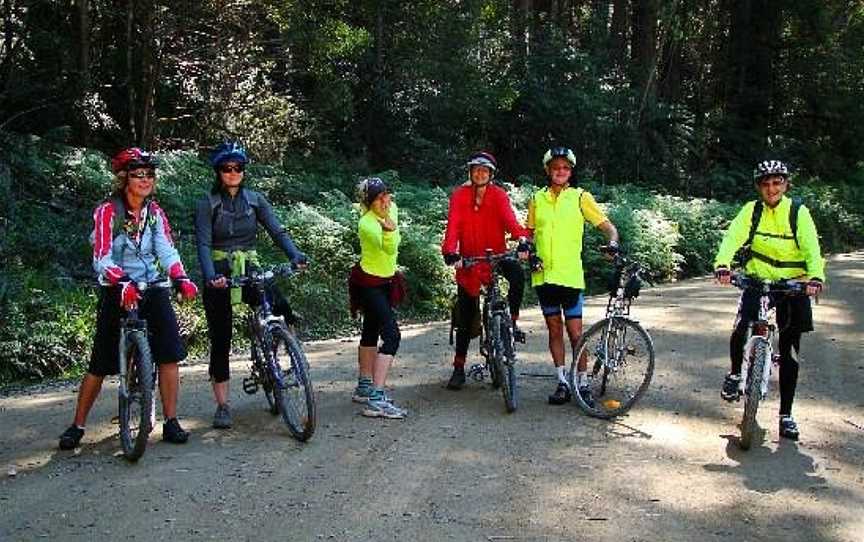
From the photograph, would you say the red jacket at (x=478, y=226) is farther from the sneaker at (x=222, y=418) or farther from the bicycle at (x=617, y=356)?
the sneaker at (x=222, y=418)

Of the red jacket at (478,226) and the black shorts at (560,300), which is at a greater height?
the red jacket at (478,226)

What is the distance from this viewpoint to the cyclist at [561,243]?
25.2ft

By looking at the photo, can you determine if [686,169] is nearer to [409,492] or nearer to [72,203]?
[72,203]

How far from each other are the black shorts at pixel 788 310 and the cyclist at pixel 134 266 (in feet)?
13.1

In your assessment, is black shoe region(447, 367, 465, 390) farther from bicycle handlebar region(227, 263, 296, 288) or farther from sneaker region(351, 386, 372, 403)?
bicycle handlebar region(227, 263, 296, 288)

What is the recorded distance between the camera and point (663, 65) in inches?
1388

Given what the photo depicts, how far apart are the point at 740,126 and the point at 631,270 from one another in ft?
90.5

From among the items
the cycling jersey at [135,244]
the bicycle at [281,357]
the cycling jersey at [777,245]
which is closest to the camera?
the cycling jersey at [135,244]

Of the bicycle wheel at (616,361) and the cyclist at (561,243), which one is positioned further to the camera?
the cyclist at (561,243)

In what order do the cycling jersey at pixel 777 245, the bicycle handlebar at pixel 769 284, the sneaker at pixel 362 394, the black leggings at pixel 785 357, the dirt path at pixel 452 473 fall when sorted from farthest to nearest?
the sneaker at pixel 362 394
the black leggings at pixel 785 357
the cycling jersey at pixel 777 245
the bicycle handlebar at pixel 769 284
the dirt path at pixel 452 473

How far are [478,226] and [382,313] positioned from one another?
113 cm

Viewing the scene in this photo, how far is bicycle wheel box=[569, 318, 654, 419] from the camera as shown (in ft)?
24.8

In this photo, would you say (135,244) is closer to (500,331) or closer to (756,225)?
(500,331)

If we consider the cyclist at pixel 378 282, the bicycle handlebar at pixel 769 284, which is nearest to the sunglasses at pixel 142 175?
the cyclist at pixel 378 282
